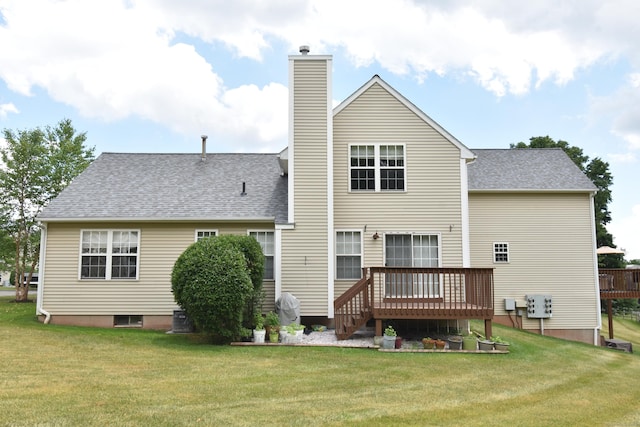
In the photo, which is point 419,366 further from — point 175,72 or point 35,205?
point 35,205

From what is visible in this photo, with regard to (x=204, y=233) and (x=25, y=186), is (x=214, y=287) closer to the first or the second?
(x=204, y=233)

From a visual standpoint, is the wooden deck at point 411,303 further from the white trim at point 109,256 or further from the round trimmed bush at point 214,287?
the white trim at point 109,256

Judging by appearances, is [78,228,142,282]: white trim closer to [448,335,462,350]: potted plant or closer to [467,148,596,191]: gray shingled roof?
[448,335,462,350]: potted plant

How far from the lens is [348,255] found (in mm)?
12430

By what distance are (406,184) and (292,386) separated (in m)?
7.56

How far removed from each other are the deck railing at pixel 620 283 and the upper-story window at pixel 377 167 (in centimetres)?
A: 938

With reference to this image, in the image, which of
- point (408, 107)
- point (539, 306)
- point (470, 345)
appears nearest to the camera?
point (470, 345)

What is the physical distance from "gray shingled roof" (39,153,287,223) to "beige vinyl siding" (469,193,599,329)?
7717 millimetres

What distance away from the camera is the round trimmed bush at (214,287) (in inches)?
372

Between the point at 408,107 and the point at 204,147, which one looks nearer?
the point at 408,107

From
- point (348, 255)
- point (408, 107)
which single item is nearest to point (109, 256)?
point (348, 255)

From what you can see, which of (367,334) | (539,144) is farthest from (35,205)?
(539,144)

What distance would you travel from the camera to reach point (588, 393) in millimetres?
6996

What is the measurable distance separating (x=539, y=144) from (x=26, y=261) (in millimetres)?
35703
